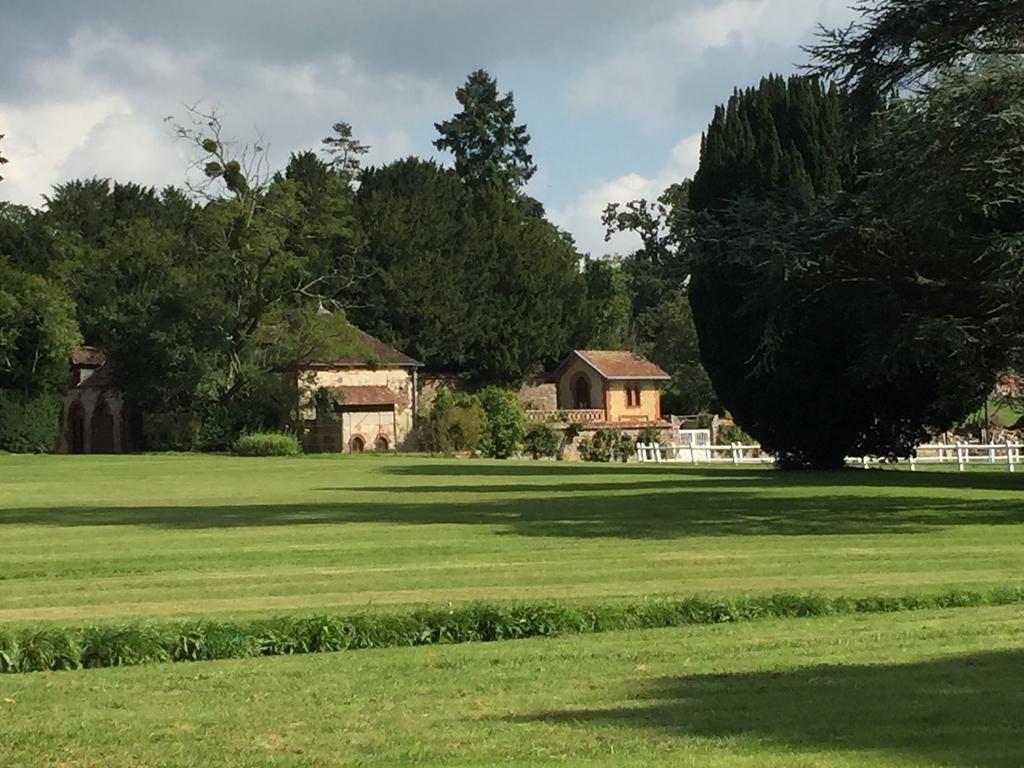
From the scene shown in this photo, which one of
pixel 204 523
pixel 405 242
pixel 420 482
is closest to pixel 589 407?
pixel 405 242

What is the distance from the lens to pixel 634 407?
86625 mm

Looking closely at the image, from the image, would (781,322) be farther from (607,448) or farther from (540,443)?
(540,443)

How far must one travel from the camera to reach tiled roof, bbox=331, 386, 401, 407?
7225cm

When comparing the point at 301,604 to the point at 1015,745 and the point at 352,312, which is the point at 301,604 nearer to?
the point at 1015,745

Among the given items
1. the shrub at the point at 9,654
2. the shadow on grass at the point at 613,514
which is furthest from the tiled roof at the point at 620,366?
the shrub at the point at 9,654

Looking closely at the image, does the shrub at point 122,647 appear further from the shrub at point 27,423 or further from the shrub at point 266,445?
the shrub at point 27,423

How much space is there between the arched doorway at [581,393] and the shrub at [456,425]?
20.0 metres

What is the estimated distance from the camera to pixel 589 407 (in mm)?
87062

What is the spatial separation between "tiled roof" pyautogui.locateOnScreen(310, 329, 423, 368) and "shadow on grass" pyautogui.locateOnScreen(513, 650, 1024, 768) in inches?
2338

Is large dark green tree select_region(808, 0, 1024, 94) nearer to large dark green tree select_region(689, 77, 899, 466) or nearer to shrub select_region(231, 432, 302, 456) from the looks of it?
large dark green tree select_region(689, 77, 899, 466)

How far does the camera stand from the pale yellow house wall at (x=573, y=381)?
8556 centimetres

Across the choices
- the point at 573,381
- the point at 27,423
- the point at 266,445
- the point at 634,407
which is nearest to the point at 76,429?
the point at 27,423

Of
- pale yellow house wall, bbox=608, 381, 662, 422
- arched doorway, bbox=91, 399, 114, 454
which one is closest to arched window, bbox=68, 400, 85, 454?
arched doorway, bbox=91, 399, 114, 454

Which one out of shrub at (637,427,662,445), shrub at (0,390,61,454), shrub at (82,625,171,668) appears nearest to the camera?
shrub at (82,625,171,668)
